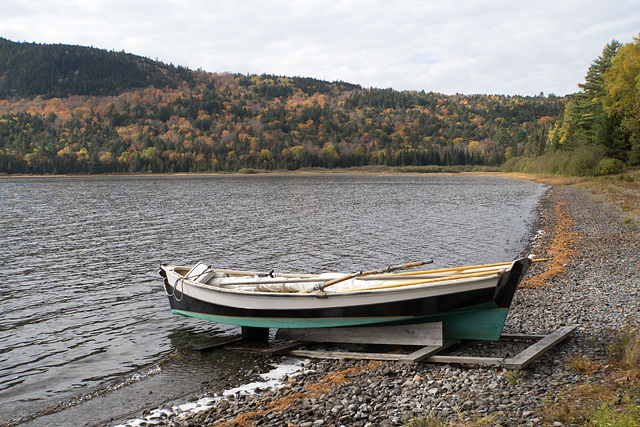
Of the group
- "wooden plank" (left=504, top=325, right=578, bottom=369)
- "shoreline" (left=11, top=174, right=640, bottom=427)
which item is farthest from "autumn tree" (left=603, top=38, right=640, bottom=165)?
"wooden plank" (left=504, top=325, right=578, bottom=369)

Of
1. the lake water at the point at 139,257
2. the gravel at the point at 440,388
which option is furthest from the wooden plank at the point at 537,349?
the lake water at the point at 139,257

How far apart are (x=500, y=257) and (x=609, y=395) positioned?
17.1 meters

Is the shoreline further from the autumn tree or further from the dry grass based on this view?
the autumn tree

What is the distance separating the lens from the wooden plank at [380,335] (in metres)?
9.72

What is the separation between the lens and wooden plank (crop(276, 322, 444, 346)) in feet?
31.9

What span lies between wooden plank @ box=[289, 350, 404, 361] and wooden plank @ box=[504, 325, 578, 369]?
2161 millimetres

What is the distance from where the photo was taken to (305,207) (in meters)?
53.8

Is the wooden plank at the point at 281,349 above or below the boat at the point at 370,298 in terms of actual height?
below

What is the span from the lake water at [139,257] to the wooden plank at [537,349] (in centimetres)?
759

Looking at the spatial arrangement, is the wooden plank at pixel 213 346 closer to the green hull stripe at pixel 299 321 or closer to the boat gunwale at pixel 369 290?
the green hull stripe at pixel 299 321

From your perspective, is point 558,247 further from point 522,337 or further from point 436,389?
point 436,389

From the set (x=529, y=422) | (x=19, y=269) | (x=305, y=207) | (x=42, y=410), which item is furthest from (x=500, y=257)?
(x=305, y=207)

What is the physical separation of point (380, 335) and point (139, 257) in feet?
59.6

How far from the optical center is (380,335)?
10.2 meters
